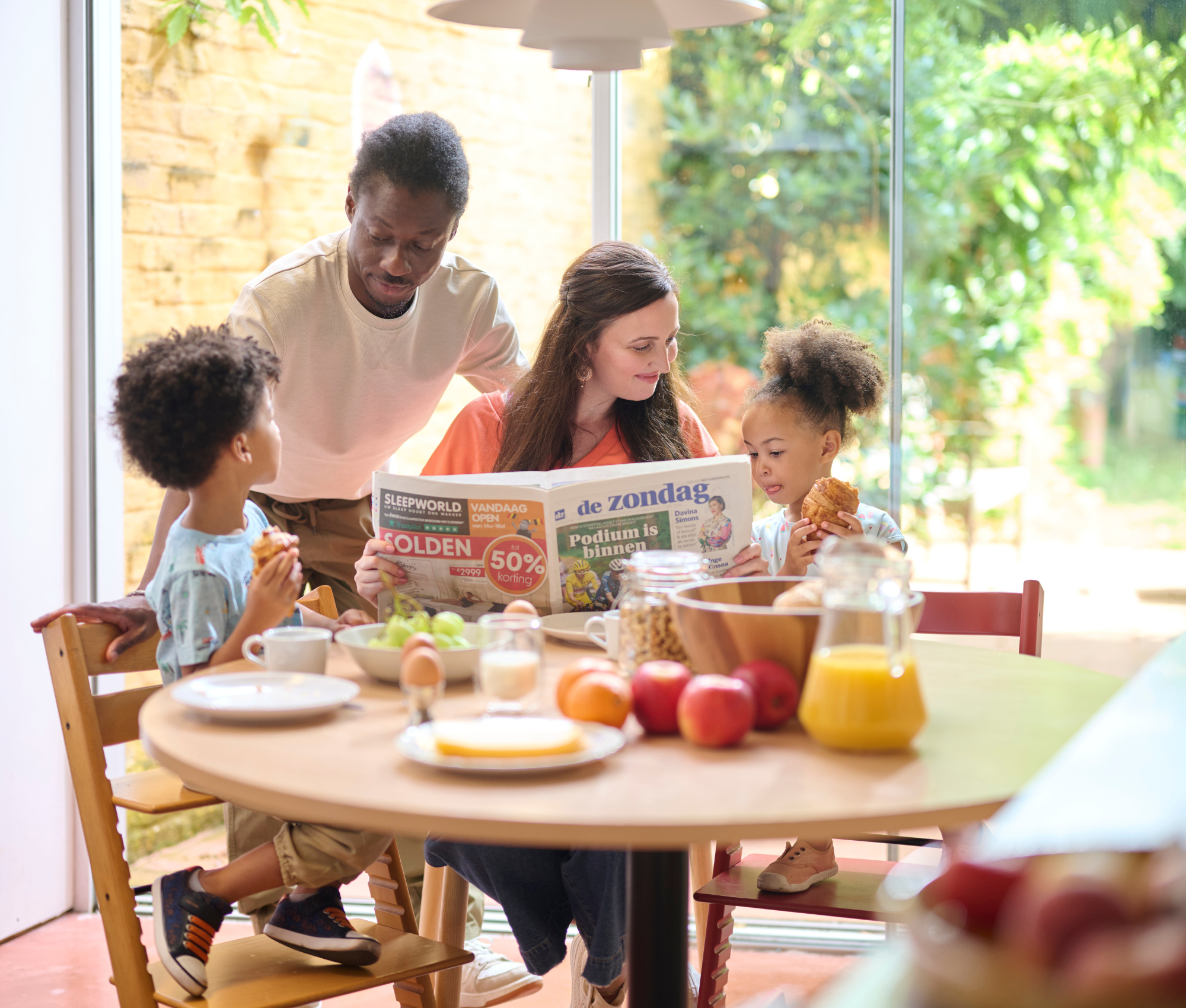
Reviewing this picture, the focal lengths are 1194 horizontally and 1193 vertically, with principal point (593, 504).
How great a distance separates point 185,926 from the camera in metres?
1.36

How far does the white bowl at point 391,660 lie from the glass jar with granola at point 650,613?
6.3 inches

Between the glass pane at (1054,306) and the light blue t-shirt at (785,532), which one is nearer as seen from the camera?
the light blue t-shirt at (785,532)

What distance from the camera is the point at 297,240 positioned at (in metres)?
2.90

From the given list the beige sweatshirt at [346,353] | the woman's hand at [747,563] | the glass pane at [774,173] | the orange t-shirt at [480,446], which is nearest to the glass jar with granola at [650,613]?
the woman's hand at [747,563]

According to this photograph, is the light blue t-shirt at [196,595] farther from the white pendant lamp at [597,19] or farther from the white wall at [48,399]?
the white wall at [48,399]

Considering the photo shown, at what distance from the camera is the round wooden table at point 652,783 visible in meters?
0.83

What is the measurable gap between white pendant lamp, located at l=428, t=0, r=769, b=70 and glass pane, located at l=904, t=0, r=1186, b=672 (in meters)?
1.19

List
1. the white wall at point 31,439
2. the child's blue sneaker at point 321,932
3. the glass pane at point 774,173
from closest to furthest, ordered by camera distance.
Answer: the child's blue sneaker at point 321,932 → the white wall at point 31,439 → the glass pane at point 774,173

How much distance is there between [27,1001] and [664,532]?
5.12 ft

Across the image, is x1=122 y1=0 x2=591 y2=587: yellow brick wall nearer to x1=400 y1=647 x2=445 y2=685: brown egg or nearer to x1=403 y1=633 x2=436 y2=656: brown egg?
x1=403 y1=633 x2=436 y2=656: brown egg

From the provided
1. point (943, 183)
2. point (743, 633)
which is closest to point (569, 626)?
point (743, 633)

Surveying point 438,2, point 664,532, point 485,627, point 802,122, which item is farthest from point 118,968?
point 802,122

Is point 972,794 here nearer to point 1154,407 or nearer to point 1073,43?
point 1154,407

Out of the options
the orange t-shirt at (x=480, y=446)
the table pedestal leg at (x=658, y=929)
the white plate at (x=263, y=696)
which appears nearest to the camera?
the white plate at (x=263, y=696)
